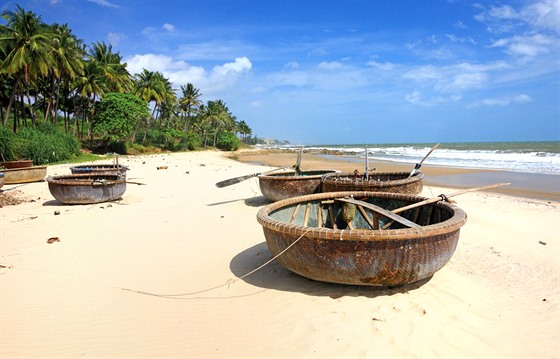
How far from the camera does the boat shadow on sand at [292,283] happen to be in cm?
378

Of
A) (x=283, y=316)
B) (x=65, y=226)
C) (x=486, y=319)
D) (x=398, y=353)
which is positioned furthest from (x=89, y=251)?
(x=486, y=319)

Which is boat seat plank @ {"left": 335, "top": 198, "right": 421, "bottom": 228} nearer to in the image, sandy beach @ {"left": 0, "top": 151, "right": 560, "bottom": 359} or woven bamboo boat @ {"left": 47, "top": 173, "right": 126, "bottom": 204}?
sandy beach @ {"left": 0, "top": 151, "right": 560, "bottom": 359}

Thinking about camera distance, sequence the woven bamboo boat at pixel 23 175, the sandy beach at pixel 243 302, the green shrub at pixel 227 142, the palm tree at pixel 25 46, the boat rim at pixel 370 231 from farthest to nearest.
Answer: the green shrub at pixel 227 142, the palm tree at pixel 25 46, the woven bamboo boat at pixel 23 175, the boat rim at pixel 370 231, the sandy beach at pixel 243 302

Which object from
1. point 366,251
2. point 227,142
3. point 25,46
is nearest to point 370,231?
point 366,251

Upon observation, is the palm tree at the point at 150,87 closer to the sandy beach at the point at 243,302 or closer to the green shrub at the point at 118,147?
the green shrub at the point at 118,147

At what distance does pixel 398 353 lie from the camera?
2820 mm

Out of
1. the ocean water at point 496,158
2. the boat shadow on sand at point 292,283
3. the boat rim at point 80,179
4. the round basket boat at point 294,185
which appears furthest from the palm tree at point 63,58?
the boat shadow on sand at point 292,283

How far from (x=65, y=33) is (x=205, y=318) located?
130 ft

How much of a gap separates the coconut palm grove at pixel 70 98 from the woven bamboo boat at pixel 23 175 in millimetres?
7332

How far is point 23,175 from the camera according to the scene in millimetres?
13844

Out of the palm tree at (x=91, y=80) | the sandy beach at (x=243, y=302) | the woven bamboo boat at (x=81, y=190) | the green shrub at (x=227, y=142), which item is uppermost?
the palm tree at (x=91, y=80)

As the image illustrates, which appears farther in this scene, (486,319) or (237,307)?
(237,307)

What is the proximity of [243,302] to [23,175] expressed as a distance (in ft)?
47.1

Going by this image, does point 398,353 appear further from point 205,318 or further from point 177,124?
point 177,124
